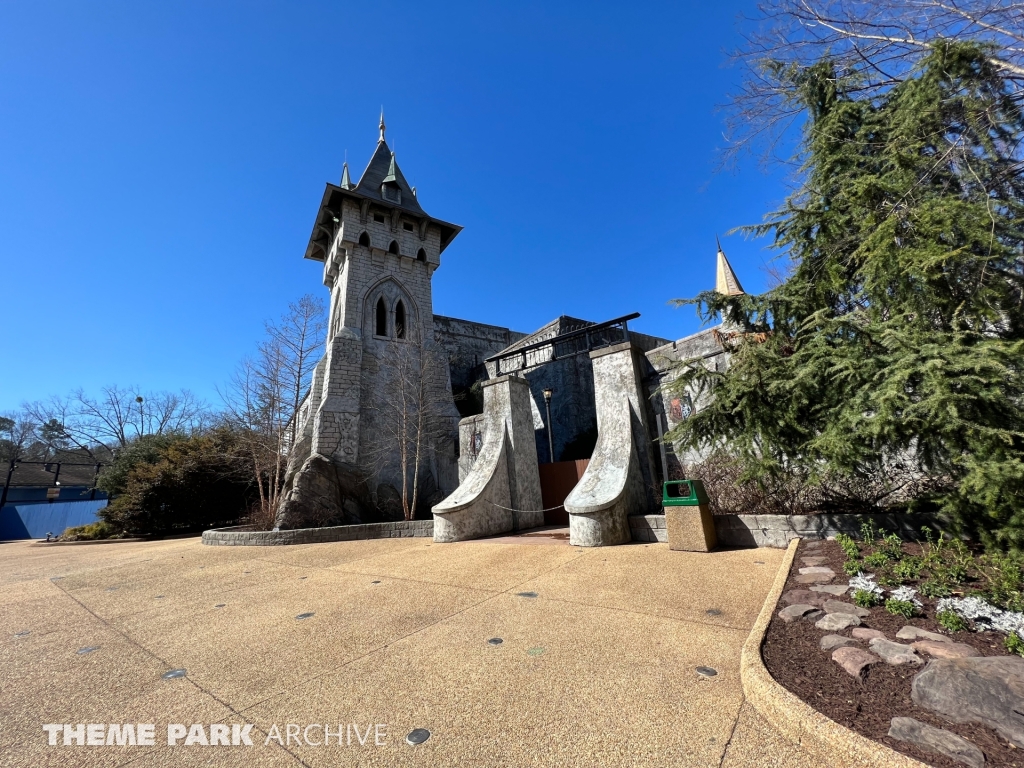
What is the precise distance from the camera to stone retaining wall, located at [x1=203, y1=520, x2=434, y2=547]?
930 centimetres

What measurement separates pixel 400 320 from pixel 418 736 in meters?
15.8

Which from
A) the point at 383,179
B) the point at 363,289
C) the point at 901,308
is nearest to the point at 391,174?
the point at 383,179

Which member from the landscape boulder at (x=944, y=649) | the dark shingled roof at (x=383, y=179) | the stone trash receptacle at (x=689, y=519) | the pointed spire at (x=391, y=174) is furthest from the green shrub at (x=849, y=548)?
the pointed spire at (x=391, y=174)

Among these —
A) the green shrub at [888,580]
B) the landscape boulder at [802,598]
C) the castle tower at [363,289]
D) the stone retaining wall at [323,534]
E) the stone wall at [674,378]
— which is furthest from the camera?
the castle tower at [363,289]

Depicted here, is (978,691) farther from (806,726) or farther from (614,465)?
(614,465)

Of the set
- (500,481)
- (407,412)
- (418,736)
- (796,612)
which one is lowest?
(418,736)

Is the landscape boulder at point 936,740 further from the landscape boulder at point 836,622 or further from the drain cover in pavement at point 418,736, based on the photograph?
the drain cover in pavement at point 418,736

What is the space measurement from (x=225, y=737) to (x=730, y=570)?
4.29 meters

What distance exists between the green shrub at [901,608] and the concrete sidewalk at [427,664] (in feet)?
2.67

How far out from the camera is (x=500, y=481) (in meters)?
8.40

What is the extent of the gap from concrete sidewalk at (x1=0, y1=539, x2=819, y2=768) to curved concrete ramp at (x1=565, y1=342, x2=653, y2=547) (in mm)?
842

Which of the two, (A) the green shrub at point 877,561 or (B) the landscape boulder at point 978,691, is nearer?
(B) the landscape boulder at point 978,691

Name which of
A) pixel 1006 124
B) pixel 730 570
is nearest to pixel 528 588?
pixel 730 570

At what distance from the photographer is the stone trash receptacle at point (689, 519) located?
204 inches
